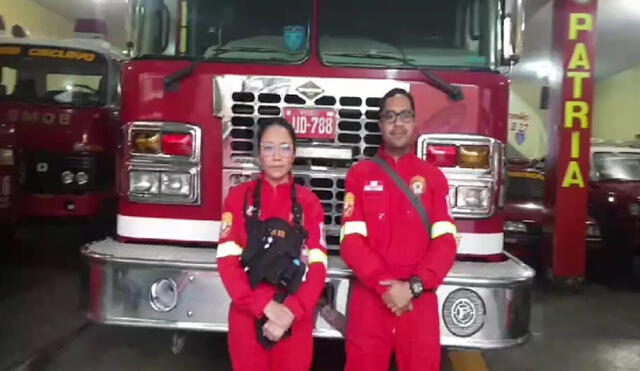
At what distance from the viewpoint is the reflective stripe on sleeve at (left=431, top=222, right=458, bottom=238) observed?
352 cm

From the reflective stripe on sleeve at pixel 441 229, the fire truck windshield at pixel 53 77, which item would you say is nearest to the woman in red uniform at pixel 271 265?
the reflective stripe on sleeve at pixel 441 229

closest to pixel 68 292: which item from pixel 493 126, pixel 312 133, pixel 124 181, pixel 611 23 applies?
pixel 124 181

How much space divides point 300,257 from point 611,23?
16063 millimetres

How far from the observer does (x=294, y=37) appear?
4430 mm

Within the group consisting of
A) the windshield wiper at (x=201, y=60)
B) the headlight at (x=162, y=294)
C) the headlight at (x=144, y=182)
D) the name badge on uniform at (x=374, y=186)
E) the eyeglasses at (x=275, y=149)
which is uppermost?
the windshield wiper at (x=201, y=60)

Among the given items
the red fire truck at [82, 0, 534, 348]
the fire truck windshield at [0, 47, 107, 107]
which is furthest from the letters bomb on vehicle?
the red fire truck at [82, 0, 534, 348]

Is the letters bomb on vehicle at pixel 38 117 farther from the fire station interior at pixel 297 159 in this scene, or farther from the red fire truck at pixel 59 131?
the fire station interior at pixel 297 159

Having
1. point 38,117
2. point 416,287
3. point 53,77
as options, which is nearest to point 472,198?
point 416,287

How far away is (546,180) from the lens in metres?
8.65

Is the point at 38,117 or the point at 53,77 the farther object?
the point at 53,77

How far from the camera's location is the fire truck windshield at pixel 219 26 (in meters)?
4.45

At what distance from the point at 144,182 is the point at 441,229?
5.62ft

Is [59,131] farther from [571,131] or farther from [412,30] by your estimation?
[571,131]

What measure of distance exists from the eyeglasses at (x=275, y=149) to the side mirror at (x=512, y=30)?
1.63m
